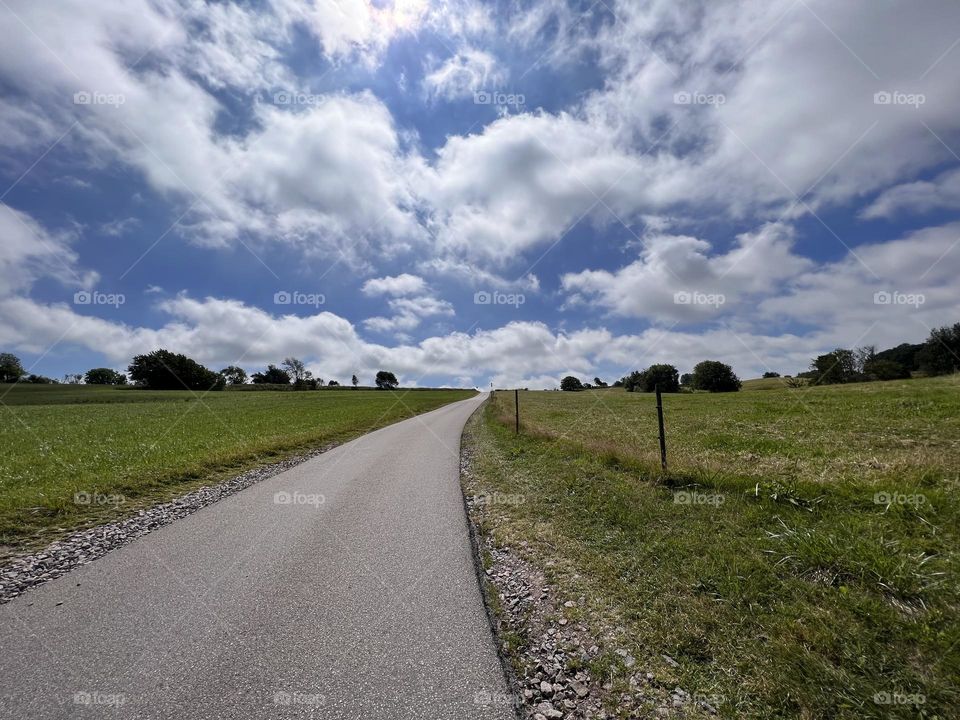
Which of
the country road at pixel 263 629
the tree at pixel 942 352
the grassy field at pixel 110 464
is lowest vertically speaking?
the country road at pixel 263 629

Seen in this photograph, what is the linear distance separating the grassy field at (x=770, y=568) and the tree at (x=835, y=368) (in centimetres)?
5924

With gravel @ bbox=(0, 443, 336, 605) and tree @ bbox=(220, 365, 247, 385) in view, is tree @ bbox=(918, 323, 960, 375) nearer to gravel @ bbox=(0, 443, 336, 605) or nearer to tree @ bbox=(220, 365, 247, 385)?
→ gravel @ bbox=(0, 443, 336, 605)

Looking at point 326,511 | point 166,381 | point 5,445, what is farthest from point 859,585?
point 166,381

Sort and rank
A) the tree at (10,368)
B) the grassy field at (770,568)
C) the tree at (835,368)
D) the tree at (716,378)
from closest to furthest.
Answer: the grassy field at (770,568) → the tree at (835,368) → the tree at (716,378) → the tree at (10,368)

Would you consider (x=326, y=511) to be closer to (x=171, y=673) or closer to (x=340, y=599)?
(x=340, y=599)

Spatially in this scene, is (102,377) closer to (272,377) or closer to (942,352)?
(272,377)

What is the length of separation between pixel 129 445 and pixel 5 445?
284 inches

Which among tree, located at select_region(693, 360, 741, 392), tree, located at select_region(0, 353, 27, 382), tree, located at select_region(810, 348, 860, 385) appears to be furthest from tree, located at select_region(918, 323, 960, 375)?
tree, located at select_region(0, 353, 27, 382)

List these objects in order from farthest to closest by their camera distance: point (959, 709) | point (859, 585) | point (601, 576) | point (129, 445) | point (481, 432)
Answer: point (481, 432), point (129, 445), point (601, 576), point (859, 585), point (959, 709)

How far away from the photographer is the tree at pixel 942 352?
6202 centimetres

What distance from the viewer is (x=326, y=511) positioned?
8.88 metres

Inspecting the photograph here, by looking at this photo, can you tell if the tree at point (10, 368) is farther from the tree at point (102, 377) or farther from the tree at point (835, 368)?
the tree at point (835, 368)

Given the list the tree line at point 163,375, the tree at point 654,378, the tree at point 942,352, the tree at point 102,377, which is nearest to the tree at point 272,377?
the tree line at point 163,375

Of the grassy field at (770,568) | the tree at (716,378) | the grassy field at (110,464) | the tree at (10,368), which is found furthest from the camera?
the tree at (10,368)
